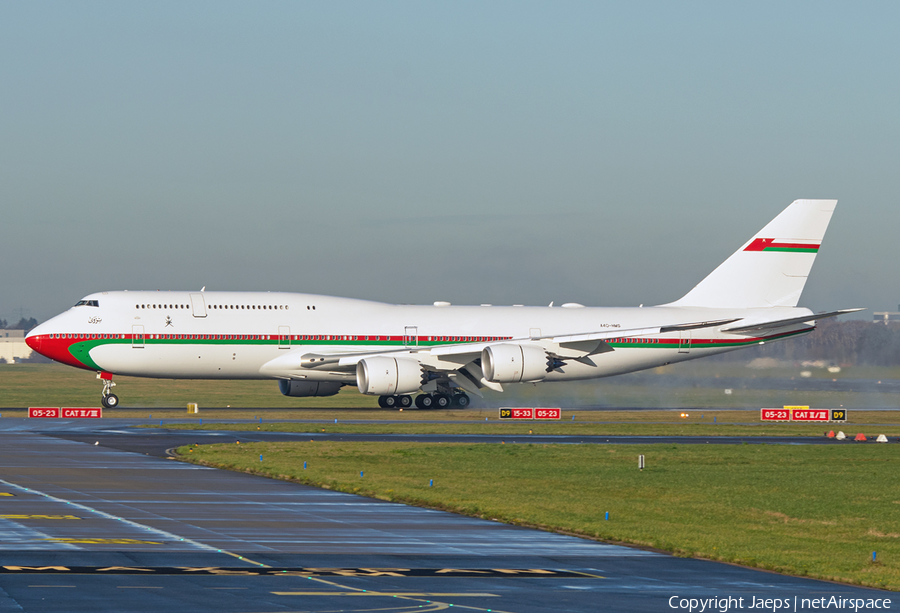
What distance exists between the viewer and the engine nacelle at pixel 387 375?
176 ft

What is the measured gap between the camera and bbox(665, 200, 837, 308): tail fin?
6338cm

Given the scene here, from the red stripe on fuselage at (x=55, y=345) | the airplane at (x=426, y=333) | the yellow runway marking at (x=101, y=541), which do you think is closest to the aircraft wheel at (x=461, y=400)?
the airplane at (x=426, y=333)

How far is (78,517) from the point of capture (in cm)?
2067

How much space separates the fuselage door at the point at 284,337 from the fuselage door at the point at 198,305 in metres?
3.66

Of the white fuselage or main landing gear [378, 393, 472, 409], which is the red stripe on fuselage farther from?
main landing gear [378, 393, 472, 409]

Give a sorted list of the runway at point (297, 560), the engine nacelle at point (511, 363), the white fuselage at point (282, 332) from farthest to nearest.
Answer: the engine nacelle at point (511, 363) → the white fuselage at point (282, 332) → the runway at point (297, 560)

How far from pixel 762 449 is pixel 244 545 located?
2485 centimetres

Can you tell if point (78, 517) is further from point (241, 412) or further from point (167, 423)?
point (241, 412)

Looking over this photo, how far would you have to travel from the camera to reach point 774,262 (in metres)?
63.3

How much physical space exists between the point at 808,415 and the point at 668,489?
101ft

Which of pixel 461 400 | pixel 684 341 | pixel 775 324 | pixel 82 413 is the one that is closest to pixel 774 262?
pixel 775 324

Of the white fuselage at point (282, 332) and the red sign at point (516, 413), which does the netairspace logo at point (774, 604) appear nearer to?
the red sign at point (516, 413)

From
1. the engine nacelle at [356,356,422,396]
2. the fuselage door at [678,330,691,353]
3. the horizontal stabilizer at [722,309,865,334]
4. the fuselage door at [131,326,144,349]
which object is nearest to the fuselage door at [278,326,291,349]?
the engine nacelle at [356,356,422,396]

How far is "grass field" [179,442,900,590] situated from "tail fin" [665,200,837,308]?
23552 mm
